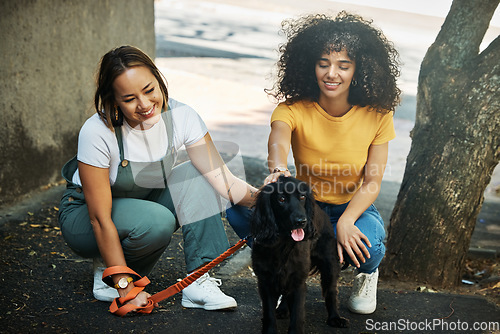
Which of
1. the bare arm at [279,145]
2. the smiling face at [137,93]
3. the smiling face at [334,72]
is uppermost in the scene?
the smiling face at [334,72]

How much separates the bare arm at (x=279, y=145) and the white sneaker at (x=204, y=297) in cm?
72

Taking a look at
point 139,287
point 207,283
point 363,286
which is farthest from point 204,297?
point 363,286

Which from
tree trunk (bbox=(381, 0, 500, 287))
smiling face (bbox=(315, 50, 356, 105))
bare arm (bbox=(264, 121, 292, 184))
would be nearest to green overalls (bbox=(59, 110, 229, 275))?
bare arm (bbox=(264, 121, 292, 184))

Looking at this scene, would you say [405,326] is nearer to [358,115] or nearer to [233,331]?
[233,331]

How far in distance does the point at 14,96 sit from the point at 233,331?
9.46ft

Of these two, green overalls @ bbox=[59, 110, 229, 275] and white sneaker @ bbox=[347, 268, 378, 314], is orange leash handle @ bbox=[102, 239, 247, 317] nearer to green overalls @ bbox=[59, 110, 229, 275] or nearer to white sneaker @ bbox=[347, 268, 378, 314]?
green overalls @ bbox=[59, 110, 229, 275]

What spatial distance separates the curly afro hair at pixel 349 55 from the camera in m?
3.13

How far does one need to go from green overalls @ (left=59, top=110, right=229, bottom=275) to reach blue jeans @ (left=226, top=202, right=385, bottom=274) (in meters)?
0.12

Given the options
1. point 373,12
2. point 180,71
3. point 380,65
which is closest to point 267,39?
point 180,71

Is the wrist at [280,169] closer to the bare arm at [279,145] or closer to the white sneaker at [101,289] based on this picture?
the bare arm at [279,145]

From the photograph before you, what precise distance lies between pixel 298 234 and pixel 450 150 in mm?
1588

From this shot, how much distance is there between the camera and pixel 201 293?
307cm

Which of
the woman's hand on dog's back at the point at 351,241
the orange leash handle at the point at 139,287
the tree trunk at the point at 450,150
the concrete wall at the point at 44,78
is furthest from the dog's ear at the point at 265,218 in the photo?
the concrete wall at the point at 44,78

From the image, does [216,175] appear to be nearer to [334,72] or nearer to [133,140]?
[133,140]
